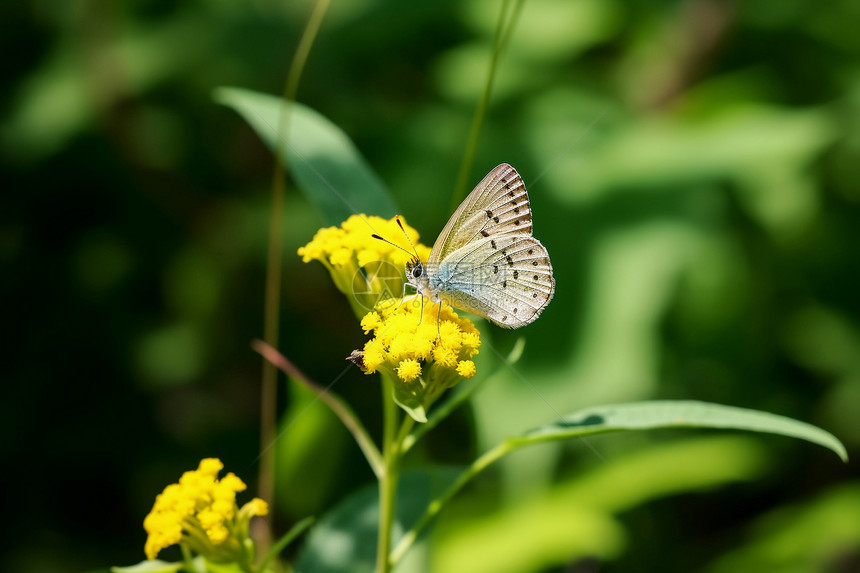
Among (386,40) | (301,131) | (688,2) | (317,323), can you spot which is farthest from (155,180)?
(688,2)

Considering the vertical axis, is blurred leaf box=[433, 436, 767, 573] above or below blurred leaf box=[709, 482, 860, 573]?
above

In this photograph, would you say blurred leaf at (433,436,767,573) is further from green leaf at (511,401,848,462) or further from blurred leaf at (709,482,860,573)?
green leaf at (511,401,848,462)

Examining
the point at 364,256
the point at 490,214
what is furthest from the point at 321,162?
→ the point at 490,214

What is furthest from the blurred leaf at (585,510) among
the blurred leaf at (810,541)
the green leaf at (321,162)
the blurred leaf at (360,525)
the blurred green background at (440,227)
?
the green leaf at (321,162)

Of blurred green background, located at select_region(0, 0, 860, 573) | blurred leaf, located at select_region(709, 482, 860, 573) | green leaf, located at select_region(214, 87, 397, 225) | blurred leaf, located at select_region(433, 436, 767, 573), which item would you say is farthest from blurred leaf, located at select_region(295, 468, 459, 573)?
blurred leaf, located at select_region(709, 482, 860, 573)

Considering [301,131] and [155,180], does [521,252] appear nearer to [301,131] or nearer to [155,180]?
[301,131]

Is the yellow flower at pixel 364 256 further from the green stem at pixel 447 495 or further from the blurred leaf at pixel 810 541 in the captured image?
the blurred leaf at pixel 810 541
